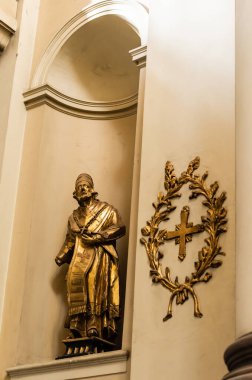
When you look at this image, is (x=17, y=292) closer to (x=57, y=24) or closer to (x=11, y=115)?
(x=11, y=115)

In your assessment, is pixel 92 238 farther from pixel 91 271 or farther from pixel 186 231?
pixel 186 231

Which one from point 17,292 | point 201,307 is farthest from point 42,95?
point 201,307

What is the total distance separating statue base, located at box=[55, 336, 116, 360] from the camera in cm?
491

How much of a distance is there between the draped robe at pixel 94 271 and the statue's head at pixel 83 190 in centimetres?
6

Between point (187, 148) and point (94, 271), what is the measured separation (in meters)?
1.12

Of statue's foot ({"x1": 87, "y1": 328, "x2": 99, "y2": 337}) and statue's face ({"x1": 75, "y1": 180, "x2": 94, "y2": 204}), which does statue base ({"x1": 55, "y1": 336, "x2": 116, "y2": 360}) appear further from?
statue's face ({"x1": 75, "y1": 180, "x2": 94, "y2": 204})

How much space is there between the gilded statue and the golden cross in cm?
85

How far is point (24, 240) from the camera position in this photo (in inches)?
221

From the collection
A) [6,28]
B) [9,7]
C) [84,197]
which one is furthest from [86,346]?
[9,7]

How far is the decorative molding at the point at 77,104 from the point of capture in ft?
19.8

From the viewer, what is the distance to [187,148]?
4598 mm

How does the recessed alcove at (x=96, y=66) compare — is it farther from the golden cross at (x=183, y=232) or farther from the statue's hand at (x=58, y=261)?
the golden cross at (x=183, y=232)

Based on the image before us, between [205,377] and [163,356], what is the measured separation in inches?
12.1

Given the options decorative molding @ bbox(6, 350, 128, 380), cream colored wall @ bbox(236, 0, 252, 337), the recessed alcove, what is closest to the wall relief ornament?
decorative molding @ bbox(6, 350, 128, 380)
